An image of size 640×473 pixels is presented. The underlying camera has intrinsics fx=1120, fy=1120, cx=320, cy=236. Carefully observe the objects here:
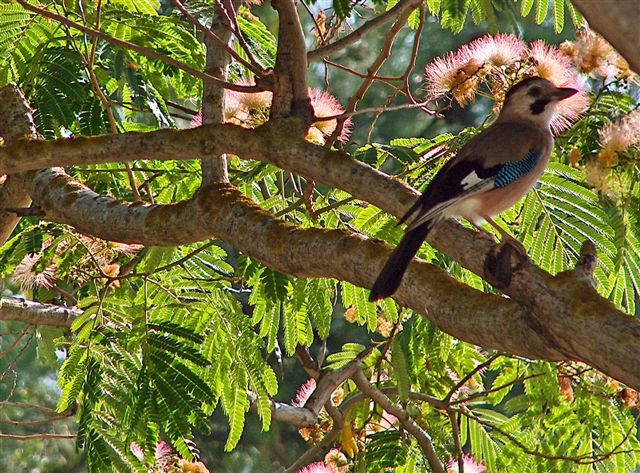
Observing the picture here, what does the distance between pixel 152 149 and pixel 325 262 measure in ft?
2.65

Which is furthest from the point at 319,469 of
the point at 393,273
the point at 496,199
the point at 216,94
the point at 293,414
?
the point at 393,273

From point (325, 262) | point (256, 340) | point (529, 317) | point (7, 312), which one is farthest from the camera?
point (7, 312)

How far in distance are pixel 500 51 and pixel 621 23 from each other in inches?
97.5

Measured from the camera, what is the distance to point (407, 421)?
16.9 ft

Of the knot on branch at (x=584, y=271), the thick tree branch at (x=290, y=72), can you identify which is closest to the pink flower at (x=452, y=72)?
the thick tree branch at (x=290, y=72)

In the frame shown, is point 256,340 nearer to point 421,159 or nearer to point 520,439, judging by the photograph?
point 421,159

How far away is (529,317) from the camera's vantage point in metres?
2.55

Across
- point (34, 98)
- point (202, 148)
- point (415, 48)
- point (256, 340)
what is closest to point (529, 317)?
point (202, 148)

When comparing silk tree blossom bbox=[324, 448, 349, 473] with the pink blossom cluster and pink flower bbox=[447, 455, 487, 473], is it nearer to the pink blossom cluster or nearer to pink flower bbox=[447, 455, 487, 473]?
pink flower bbox=[447, 455, 487, 473]

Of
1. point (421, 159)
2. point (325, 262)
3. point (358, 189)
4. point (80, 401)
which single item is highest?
point (421, 159)

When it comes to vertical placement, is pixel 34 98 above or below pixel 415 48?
below

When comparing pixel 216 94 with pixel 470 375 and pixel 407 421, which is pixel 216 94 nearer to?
pixel 470 375

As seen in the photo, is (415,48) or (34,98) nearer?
(415,48)

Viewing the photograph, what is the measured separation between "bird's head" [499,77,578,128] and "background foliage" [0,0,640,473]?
14 cm
